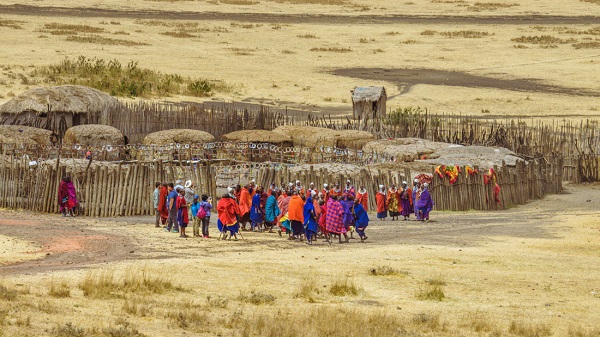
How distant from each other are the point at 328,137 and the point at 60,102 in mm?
7975

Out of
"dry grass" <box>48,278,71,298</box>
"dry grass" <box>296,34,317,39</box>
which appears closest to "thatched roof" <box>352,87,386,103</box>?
"dry grass" <box>48,278,71,298</box>

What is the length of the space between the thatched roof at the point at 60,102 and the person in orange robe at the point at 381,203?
12544 millimetres

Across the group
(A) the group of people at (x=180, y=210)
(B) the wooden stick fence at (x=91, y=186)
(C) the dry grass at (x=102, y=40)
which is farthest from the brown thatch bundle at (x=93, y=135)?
(C) the dry grass at (x=102, y=40)

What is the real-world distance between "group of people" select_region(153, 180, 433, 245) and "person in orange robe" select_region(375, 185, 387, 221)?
0.84 metres

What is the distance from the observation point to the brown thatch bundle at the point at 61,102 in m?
33.7

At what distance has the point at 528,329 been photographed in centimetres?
1366

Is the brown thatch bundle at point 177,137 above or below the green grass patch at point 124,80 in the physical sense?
below

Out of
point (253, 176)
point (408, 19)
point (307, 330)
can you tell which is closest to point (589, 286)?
point (307, 330)

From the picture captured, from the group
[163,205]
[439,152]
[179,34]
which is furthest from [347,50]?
[163,205]

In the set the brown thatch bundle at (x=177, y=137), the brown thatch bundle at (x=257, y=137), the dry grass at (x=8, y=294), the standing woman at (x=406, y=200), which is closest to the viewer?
the dry grass at (x=8, y=294)

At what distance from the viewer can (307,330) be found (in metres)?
12.8

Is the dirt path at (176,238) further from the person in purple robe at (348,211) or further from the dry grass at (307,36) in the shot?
the dry grass at (307,36)

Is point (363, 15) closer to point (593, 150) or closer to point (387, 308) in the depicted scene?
point (593, 150)

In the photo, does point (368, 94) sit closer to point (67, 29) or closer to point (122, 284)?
point (122, 284)
